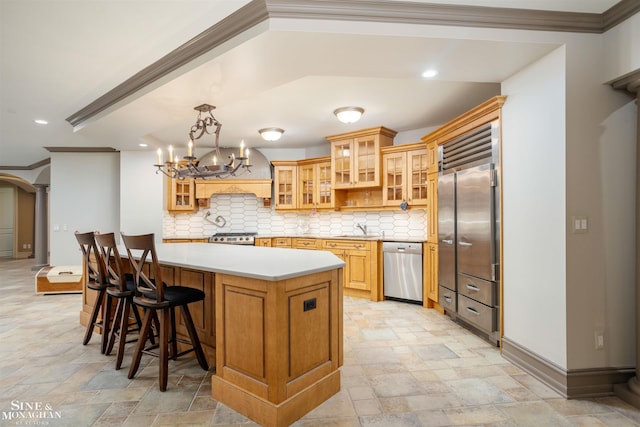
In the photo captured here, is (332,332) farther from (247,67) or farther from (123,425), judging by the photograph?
(247,67)

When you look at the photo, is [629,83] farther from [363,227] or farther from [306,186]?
[306,186]

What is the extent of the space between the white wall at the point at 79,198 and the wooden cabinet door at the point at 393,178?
5043mm

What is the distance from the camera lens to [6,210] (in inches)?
404

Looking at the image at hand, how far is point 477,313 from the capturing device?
10.8 ft

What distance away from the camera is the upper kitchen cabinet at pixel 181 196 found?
20.3 ft

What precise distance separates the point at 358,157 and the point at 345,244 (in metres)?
1.37

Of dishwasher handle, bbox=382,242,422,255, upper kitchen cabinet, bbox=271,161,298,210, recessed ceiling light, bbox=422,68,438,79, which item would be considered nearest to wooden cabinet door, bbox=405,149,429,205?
dishwasher handle, bbox=382,242,422,255

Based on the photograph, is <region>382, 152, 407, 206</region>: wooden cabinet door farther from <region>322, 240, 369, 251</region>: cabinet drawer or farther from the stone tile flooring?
the stone tile flooring

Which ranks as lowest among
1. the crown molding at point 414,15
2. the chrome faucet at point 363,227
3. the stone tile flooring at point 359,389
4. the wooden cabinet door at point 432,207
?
the stone tile flooring at point 359,389

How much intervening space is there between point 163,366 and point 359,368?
147 centimetres

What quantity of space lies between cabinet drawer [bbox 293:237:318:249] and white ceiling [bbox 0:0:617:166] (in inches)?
79.8

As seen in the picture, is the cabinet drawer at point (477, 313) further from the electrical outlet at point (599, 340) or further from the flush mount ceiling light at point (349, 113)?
the flush mount ceiling light at point (349, 113)

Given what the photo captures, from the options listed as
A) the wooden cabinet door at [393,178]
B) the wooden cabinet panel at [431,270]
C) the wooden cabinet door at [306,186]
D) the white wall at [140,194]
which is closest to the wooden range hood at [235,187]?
the wooden cabinet door at [306,186]

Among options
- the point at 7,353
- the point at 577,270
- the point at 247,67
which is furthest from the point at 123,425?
the point at 577,270
